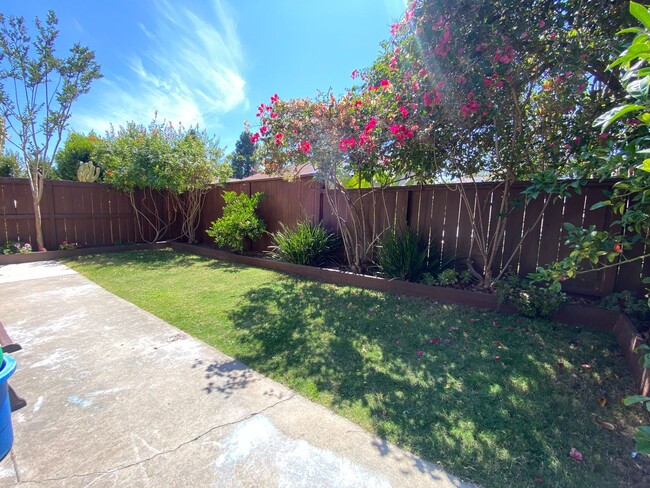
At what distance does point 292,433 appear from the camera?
6.02 ft

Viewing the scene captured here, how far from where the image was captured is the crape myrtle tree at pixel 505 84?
2.85m

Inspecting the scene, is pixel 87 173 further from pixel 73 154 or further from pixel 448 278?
pixel 448 278

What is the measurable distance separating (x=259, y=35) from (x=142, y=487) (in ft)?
25.5

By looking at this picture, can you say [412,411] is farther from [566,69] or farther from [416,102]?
[566,69]

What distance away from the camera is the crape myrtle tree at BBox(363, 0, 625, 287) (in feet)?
9.34

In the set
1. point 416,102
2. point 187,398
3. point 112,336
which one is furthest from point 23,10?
point 187,398

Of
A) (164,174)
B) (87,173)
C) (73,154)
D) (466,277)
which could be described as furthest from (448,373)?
(73,154)

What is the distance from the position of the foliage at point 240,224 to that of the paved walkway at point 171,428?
400cm

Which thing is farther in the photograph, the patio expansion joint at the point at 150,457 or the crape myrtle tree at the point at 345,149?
the crape myrtle tree at the point at 345,149

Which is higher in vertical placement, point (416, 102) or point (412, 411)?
point (416, 102)

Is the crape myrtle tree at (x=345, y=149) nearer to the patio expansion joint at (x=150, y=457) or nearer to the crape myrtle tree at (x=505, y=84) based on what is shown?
the crape myrtle tree at (x=505, y=84)

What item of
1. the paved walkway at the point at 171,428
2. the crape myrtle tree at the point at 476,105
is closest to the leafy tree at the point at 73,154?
the crape myrtle tree at the point at 476,105

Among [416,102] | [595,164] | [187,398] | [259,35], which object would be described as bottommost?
[187,398]

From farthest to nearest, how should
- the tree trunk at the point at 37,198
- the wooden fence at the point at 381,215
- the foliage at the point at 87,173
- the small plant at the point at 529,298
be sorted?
the foliage at the point at 87,173 < the tree trunk at the point at 37,198 < the wooden fence at the point at 381,215 < the small plant at the point at 529,298
